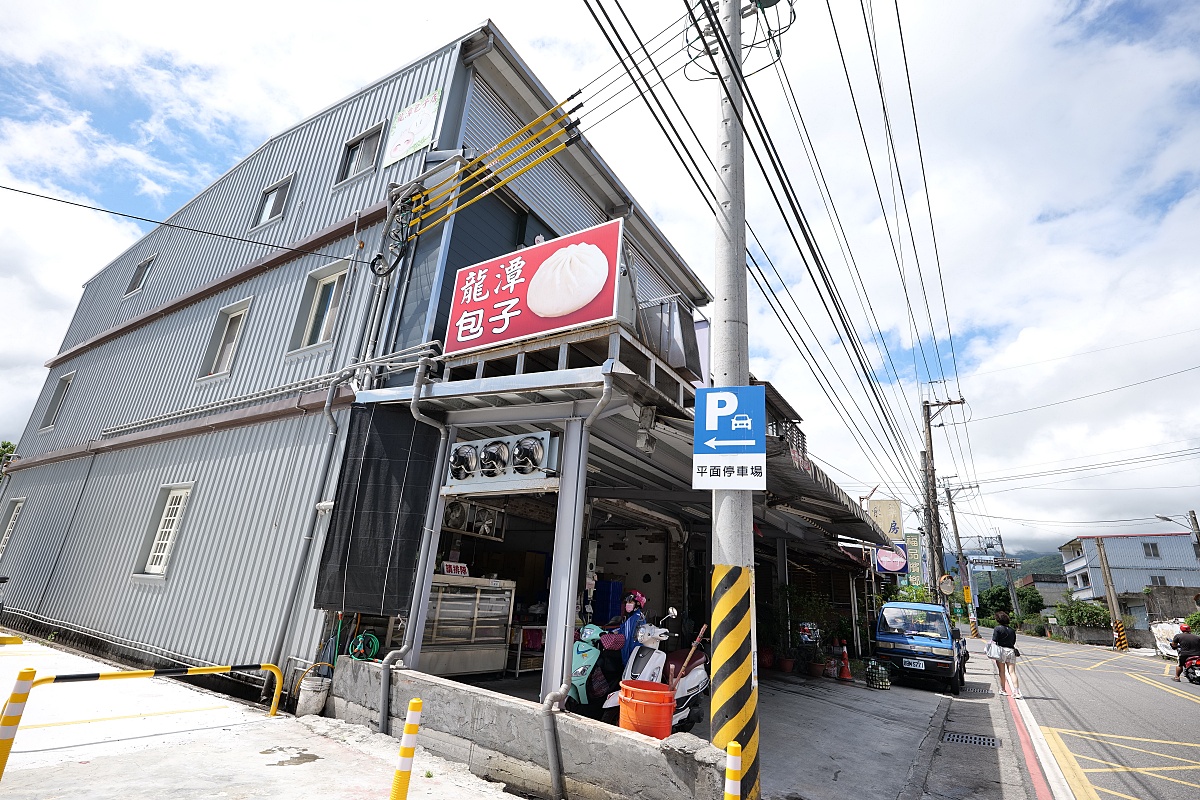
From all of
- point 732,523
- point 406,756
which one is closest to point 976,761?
point 732,523

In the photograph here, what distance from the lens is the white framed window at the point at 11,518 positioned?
1578cm

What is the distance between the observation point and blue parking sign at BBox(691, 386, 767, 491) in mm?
4922

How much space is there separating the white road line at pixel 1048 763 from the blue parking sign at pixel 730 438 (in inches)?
199

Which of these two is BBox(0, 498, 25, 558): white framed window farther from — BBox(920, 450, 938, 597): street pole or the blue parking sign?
BBox(920, 450, 938, 597): street pole

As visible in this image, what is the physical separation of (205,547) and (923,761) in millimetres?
11562

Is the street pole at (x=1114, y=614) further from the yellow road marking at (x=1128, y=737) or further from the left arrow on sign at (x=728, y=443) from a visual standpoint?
the left arrow on sign at (x=728, y=443)

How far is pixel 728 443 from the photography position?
16.6 ft

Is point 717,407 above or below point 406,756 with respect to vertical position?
above

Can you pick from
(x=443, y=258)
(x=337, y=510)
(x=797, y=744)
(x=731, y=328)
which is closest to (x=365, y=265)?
(x=443, y=258)

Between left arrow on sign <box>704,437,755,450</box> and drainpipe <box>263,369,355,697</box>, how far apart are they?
20.6ft

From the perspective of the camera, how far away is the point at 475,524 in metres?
10.7

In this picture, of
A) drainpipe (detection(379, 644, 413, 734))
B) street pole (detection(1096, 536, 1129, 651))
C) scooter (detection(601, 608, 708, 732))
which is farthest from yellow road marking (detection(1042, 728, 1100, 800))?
street pole (detection(1096, 536, 1129, 651))

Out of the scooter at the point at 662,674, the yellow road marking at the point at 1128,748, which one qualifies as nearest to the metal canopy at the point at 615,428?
the scooter at the point at 662,674

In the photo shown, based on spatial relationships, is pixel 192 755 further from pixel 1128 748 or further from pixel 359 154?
pixel 1128 748
